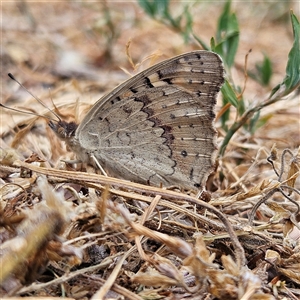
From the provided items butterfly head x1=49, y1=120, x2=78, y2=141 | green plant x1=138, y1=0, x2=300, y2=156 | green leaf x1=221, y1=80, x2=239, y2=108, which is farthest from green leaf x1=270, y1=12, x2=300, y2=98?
butterfly head x1=49, y1=120, x2=78, y2=141

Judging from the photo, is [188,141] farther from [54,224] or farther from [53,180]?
[54,224]

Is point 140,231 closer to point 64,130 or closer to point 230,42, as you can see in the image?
point 64,130

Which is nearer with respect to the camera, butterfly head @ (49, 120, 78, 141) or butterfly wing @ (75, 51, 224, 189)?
butterfly wing @ (75, 51, 224, 189)

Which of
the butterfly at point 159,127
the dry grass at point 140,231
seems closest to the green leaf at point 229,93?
the butterfly at point 159,127

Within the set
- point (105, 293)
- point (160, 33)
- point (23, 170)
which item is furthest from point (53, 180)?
point (160, 33)

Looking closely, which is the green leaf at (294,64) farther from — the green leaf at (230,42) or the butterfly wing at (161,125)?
the green leaf at (230,42)

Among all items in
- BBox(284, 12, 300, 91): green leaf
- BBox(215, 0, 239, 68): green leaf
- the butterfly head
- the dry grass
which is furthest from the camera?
BBox(215, 0, 239, 68): green leaf

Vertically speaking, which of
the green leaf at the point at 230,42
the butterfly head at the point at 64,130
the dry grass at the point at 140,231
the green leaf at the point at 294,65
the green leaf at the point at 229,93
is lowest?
the dry grass at the point at 140,231

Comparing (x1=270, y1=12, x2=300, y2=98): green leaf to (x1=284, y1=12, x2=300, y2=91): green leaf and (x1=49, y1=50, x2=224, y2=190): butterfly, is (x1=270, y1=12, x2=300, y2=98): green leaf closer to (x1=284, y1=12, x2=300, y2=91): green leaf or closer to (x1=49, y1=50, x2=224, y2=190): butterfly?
(x1=284, y1=12, x2=300, y2=91): green leaf
